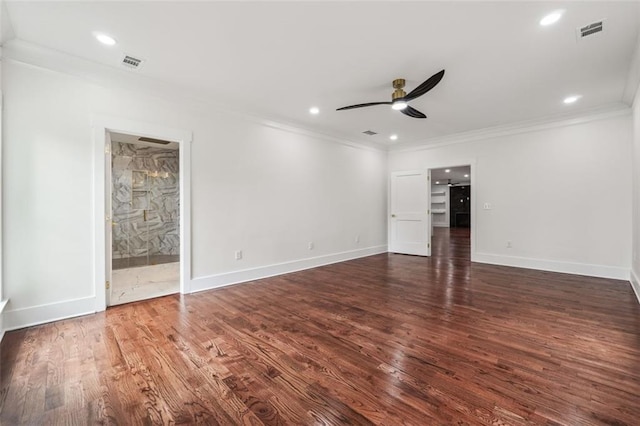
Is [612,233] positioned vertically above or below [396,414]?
above

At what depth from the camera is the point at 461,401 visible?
1.63m

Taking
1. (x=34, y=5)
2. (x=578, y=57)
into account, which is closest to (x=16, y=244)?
(x=34, y=5)

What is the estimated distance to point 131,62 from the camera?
2977mm

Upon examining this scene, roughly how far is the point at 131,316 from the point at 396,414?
9.49 ft

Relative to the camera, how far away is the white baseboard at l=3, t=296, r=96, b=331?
8.71ft

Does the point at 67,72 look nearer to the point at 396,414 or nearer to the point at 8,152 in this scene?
the point at 8,152

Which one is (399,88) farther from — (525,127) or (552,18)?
(525,127)

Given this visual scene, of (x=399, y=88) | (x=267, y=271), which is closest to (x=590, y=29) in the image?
(x=399, y=88)

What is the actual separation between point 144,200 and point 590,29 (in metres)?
7.95

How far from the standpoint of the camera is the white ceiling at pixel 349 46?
2195 mm

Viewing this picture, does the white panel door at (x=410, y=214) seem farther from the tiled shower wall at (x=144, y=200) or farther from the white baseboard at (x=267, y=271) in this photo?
the tiled shower wall at (x=144, y=200)

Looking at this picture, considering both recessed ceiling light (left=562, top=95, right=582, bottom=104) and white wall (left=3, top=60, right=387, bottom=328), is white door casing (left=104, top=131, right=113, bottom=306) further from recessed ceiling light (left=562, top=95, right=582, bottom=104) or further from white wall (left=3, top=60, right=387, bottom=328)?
recessed ceiling light (left=562, top=95, right=582, bottom=104)

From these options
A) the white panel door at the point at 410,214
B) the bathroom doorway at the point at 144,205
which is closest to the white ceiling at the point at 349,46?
the white panel door at the point at 410,214

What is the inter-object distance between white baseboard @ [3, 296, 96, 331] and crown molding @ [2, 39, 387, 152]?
8.10 ft
